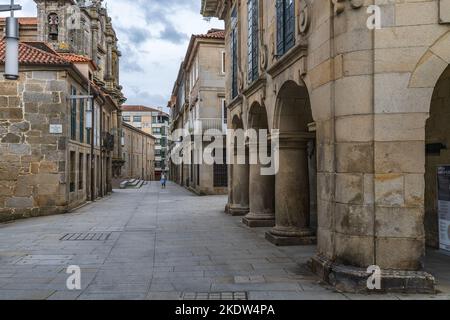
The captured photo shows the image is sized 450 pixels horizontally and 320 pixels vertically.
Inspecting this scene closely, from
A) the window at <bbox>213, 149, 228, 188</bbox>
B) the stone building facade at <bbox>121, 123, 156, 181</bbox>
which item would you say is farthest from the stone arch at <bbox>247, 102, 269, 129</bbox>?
the stone building facade at <bbox>121, 123, 156, 181</bbox>

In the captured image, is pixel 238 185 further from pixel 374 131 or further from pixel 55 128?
pixel 374 131

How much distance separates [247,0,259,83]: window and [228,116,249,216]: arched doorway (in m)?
2.47

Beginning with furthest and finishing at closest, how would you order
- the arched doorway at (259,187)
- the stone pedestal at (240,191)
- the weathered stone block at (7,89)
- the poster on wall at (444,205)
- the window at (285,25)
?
the weathered stone block at (7,89)
the stone pedestal at (240,191)
the arched doorway at (259,187)
the window at (285,25)
the poster on wall at (444,205)

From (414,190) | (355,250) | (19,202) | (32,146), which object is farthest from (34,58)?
(414,190)

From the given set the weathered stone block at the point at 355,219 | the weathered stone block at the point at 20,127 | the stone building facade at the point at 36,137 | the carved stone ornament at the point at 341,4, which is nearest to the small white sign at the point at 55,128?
the stone building facade at the point at 36,137

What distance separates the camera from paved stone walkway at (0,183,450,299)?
6047 millimetres

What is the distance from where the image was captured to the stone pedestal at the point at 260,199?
494 inches

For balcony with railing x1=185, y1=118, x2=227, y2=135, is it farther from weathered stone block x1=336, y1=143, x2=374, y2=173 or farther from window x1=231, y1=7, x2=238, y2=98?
weathered stone block x1=336, y1=143, x2=374, y2=173

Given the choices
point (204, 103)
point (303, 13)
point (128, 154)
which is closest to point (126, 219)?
point (303, 13)

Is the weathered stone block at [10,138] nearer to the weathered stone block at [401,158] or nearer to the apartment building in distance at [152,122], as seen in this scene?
the weathered stone block at [401,158]

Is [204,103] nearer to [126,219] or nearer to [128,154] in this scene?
[126,219]

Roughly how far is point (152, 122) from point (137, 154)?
25900mm

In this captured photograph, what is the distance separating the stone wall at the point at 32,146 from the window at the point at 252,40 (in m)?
7.80
